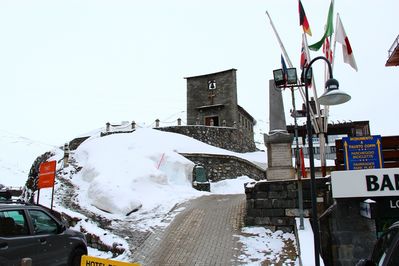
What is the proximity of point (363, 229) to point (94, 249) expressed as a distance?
6.92 metres

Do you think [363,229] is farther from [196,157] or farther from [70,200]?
[196,157]

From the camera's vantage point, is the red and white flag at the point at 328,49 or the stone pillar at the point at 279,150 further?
the red and white flag at the point at 328,49

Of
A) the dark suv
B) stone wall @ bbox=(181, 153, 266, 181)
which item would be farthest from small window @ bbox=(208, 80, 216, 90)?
the dark suv

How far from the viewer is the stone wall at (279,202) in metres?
10.4

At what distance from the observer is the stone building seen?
3434 centimetres

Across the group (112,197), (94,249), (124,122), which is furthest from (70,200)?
(124,122)

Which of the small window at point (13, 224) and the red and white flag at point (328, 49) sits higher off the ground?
the red and white flag at point (328, 49)

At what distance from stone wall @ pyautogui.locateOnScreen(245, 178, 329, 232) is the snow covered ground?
1.09ft

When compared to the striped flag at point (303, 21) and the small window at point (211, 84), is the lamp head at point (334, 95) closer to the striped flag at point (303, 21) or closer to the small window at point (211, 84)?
the striped flag at point (303, 21)

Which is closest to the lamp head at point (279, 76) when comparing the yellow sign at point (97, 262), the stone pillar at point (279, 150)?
the stone pillar at point (279, 150)

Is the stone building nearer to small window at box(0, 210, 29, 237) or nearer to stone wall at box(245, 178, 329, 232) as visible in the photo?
stone wall at box(245, 178, 329, 232)

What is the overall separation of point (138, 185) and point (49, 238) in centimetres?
858

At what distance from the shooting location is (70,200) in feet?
46.0

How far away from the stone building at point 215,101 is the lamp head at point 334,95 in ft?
89.0
